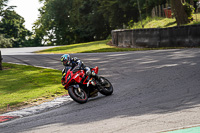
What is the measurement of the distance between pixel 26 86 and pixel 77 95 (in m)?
4.55

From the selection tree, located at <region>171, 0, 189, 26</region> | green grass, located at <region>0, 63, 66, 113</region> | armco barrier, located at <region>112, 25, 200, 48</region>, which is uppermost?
tree, located at <region>171, 0, 189, 26</region>

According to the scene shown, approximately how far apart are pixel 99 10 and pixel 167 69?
4533cm

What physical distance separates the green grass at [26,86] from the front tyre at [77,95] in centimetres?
194

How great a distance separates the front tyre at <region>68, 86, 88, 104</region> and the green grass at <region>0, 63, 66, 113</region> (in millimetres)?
1944

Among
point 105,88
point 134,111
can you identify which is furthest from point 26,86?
point 134,111

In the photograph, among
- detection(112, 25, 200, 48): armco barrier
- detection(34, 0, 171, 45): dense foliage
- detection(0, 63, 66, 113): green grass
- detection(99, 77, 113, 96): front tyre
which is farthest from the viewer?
detection(34, 0, 171, 45): dense foliage

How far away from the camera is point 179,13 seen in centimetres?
2889

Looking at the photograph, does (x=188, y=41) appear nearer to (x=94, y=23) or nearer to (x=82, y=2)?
(x=94, y=23)

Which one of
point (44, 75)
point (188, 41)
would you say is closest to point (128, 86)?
point (44, 75)

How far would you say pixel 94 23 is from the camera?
61.0 meters

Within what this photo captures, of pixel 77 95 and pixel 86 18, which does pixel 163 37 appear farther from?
pixel 86 18

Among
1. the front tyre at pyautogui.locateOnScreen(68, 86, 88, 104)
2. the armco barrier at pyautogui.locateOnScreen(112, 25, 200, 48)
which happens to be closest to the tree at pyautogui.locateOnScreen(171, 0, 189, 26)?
the armco barrier at pyautogui.locateOnScreen(112, 25, 200, 48)

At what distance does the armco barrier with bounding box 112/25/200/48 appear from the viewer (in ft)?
72.8

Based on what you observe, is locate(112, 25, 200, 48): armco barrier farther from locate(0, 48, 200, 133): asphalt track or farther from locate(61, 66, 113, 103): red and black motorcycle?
locate(61, 66, 113, 103): red and black motorcycle
